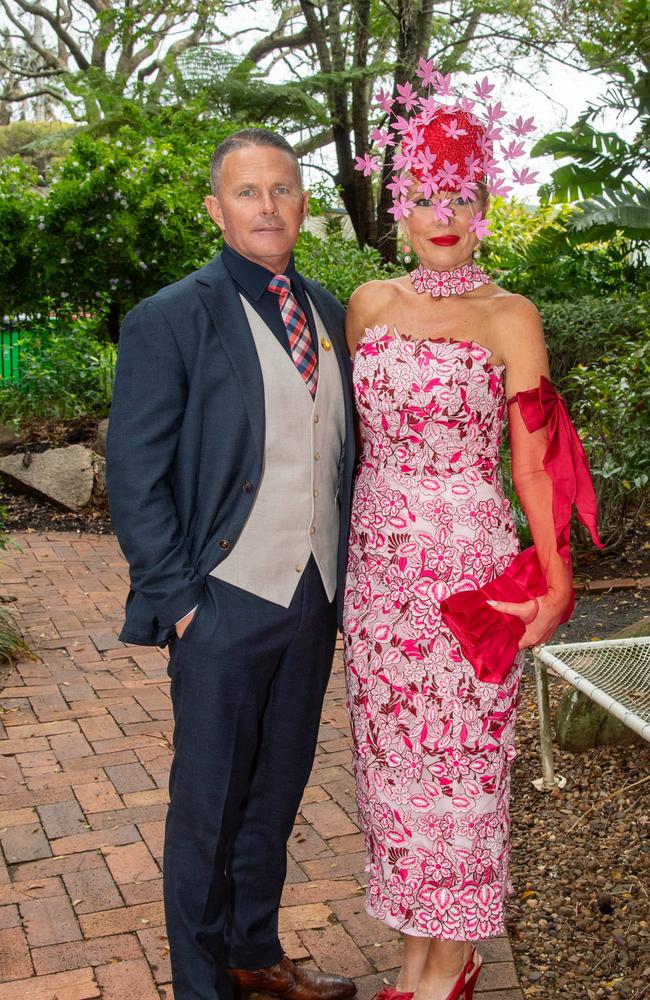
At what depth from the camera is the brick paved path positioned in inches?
114

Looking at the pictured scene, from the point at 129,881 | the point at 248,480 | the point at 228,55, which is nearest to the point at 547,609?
the point at 248,480

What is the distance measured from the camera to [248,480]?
238cm

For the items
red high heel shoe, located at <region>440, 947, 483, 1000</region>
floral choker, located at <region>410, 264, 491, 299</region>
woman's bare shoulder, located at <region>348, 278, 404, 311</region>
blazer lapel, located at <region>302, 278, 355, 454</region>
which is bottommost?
red high heel shoe, located at <region>440, 947, 483, 1000</region>

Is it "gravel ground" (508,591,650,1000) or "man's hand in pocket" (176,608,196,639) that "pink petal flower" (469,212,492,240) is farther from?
"gravel ground" (508,591,650,1000)

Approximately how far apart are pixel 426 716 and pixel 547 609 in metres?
0.38

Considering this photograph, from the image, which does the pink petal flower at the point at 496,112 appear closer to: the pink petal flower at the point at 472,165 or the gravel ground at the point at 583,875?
the pink petal flower at the point at 472,165

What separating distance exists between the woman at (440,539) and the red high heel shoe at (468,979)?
0.01 meters

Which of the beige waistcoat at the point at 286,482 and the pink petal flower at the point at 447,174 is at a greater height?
the pink petal flower at the point at 447,174

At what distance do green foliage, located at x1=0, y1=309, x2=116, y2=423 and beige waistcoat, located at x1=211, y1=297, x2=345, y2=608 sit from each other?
23.9 ft

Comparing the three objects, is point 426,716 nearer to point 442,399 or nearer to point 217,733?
point 217,733

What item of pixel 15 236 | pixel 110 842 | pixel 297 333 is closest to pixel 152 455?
pixel 297 333

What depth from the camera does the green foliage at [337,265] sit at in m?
9.23

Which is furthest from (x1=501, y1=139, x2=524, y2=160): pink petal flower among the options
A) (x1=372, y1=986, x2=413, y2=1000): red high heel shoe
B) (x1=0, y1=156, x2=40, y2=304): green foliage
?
(x1=0, y1=156, x2=40, y2=304): green foliage

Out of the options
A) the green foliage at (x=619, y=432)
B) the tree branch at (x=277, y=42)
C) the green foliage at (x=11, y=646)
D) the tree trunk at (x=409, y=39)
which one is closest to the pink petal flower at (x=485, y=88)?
the green foliage at (x=619, y=432)
